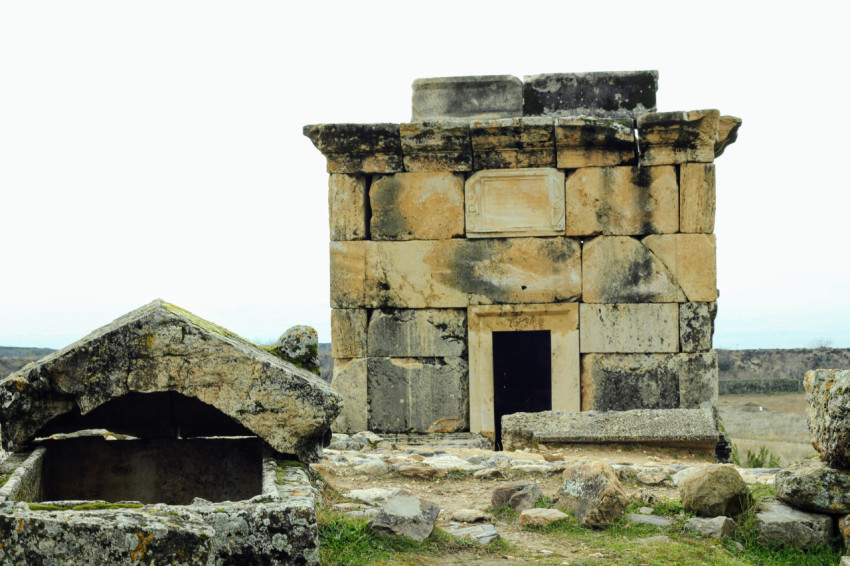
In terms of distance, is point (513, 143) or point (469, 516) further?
point (513, 143)

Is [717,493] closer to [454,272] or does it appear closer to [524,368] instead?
[454,272]

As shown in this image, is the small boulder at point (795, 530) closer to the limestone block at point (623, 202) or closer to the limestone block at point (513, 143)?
the limestone block at point (623, 202)

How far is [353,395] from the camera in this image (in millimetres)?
10414

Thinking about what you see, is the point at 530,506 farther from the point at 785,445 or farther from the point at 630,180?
the point at 785,445

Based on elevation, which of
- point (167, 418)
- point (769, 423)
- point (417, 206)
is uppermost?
point (417, 206)

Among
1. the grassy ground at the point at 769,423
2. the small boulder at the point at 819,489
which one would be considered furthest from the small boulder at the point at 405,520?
the grassy ground at the point at 769,423

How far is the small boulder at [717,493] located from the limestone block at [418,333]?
539 cm

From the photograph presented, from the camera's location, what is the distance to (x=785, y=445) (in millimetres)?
13875

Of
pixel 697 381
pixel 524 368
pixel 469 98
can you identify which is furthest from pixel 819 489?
pixel 524 368

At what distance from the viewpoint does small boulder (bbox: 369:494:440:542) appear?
14.6ft

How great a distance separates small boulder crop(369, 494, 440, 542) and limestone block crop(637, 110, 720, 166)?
647 cm

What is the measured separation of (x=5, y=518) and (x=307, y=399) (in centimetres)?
173

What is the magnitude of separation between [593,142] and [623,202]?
0.72 meters

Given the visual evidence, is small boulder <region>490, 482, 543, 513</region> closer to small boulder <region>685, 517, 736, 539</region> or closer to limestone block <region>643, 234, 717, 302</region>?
small boulder <region>685, 517, 736, 539</region>
